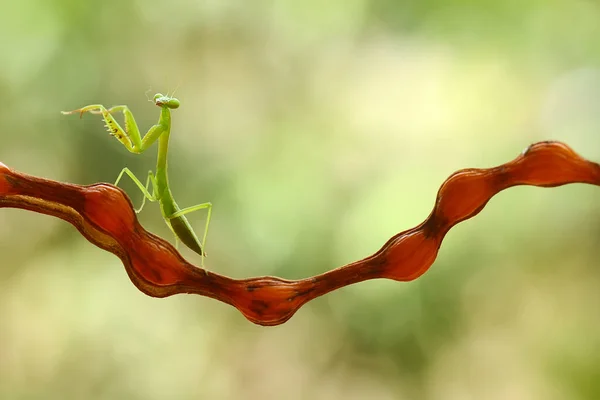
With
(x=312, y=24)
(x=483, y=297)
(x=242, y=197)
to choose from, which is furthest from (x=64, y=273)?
(x=483, y=297)

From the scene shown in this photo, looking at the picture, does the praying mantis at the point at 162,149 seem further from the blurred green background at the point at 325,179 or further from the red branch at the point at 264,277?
the blurred green background at the point at 325,179

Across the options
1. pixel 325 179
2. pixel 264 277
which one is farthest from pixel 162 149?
pixel 325 179

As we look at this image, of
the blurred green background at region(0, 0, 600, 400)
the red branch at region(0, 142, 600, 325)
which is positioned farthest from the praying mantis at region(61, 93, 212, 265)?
the blurred green background at region(0, 0, 600, 400)

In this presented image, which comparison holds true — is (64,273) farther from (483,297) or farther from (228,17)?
(483,297)

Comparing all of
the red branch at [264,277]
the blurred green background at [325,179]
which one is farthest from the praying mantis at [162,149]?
the blurred green background at [325,179]

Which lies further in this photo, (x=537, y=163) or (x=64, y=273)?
(x=64, y=273)
